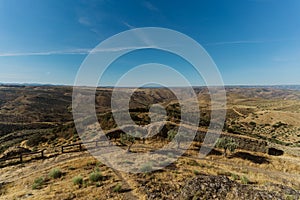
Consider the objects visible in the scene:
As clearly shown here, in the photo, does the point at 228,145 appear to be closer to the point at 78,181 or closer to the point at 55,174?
the point at 78,181

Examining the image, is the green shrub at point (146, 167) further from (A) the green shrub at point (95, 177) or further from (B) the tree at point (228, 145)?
(B) the tree at point (228, 145)

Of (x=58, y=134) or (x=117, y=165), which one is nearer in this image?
(x=117, y=165)

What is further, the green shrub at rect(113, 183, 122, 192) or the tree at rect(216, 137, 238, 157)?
the tree at rect(216, 137, 238, 157)

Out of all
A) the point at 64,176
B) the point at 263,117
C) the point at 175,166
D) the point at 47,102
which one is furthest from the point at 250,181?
the point at 47,102

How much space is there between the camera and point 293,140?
4544 centimetres

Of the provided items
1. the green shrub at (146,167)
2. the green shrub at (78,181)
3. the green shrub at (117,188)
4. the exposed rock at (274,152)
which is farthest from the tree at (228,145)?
the green shrub at (78,181)

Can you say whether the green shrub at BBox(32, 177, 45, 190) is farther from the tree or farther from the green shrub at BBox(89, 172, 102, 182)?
the tree

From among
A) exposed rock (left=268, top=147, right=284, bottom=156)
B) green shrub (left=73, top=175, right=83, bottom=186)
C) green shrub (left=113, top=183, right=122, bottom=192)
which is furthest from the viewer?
exposed rock (left=268, top=147, right=284, bottom=156)

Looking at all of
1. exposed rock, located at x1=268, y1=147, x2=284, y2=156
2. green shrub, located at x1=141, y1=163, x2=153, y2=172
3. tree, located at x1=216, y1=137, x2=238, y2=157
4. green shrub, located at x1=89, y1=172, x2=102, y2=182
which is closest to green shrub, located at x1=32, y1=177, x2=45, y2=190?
green shrub, located at x1=89, y1=172, x2=102, y2=182

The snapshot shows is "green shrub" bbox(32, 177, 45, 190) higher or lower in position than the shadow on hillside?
higher

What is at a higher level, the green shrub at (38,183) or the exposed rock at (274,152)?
the green shrub at (38,183)

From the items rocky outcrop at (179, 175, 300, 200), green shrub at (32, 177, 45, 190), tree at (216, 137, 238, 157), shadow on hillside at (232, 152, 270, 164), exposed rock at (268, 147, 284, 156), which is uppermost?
rocky outcrop at (179, 175, 300, 200)

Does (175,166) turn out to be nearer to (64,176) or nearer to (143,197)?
(143,197)

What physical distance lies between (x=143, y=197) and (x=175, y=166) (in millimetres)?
6984
